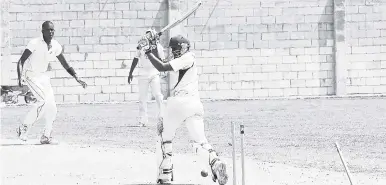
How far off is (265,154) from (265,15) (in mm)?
14996

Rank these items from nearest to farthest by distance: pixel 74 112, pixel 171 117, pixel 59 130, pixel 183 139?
pixel 171 117 → pixel 183 139 → pixel 59 130 → pixel 74 112

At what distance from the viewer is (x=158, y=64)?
7.86m

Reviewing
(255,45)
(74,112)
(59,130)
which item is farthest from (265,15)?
(59,130)

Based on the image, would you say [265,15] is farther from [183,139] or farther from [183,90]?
[183,90]

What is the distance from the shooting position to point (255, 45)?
26000 millimetres

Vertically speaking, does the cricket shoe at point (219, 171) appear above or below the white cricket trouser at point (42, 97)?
below

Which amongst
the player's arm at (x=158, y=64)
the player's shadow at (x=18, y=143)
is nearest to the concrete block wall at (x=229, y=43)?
the player's shadow at (x=18, y=143)

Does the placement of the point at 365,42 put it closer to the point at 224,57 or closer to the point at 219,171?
the point at 224,57

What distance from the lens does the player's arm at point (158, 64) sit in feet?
25.6

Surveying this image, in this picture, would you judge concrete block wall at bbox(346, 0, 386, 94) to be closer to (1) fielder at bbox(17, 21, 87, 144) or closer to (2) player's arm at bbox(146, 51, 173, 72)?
(1) fielder at bbox(17, 21, 87, 144)

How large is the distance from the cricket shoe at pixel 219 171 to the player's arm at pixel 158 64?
95 centimetres

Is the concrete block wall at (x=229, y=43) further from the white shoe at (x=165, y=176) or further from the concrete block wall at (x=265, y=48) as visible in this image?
the white shoe at (x=165, y=176)

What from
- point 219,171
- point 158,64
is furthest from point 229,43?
point 219,171

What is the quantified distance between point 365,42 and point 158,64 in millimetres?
19368
